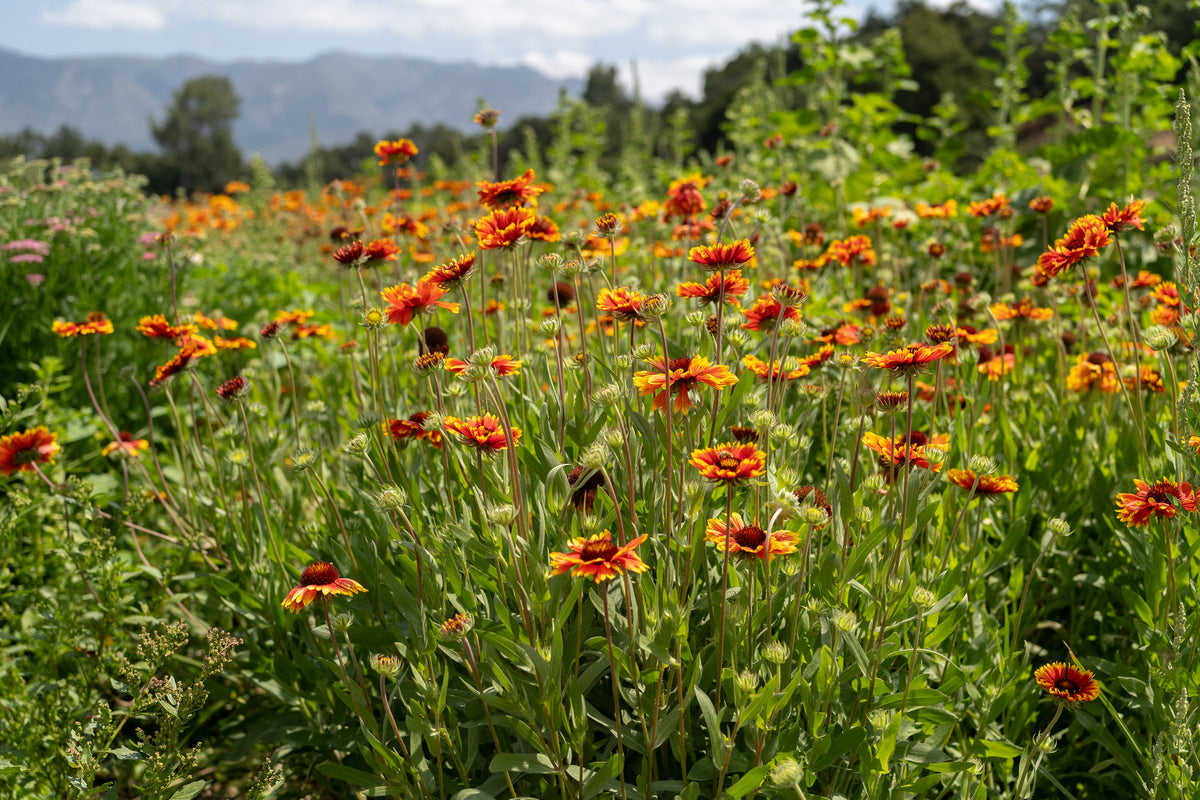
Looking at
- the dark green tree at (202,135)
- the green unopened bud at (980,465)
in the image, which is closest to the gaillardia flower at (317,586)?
the green unopened bud at (980,465)

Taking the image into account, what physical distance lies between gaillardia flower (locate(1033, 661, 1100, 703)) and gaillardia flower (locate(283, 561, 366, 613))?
56.3 inches

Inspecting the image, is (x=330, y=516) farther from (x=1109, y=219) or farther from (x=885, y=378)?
(x=1109, y=219)

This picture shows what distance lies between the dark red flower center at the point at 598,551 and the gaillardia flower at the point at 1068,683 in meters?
1.06

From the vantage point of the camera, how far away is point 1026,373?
3199 mm

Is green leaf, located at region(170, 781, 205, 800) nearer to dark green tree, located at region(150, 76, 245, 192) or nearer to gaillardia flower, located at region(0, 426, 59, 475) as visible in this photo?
gaillardia flower, located at region(0, 426, 59, 475)

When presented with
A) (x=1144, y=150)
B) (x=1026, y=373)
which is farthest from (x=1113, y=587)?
(x=1144, y=150)

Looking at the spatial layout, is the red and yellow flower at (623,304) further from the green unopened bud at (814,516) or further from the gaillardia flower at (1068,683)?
the gaillardia flower at (1068,683)

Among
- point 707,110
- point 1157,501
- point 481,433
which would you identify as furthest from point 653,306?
point 707,110

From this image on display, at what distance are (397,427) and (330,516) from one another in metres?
0.44

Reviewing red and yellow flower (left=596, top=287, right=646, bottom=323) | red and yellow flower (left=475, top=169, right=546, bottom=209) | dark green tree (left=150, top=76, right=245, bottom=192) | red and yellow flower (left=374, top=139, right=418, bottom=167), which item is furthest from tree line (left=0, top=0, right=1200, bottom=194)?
red and yellow flower (left=596, top=287, right=646, bottom=323)

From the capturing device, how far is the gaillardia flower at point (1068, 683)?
5.26 ft

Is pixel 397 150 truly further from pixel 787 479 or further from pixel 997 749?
pixel 997 749

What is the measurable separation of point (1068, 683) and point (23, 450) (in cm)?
277

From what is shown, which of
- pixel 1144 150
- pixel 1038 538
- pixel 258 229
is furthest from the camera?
pixel 258 229
